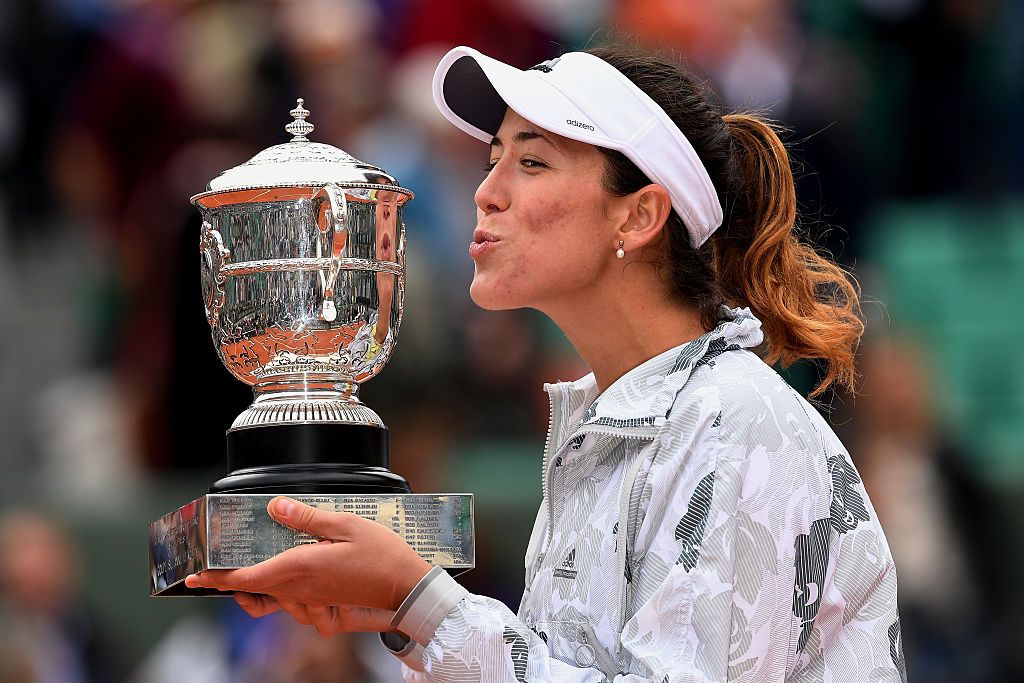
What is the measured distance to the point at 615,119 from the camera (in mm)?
2668

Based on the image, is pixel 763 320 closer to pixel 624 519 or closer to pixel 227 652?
pixel 624 519

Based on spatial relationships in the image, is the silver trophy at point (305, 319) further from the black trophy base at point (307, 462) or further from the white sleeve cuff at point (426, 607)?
the white sleeve cuff at point (426, 607)

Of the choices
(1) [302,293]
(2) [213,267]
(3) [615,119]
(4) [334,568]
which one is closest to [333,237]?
(1) [302,293]

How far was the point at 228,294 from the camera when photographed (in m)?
2.82

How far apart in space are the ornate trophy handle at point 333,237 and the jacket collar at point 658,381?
1.32 feet

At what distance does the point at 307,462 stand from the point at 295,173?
0.43 m

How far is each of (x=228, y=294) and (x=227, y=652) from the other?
2883mm

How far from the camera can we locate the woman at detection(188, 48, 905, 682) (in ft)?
7.85

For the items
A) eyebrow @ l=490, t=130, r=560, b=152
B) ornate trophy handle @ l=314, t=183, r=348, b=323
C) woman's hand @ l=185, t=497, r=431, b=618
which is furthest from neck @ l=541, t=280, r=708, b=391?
woman's hand @ l=185, t=497, r=431, b=618

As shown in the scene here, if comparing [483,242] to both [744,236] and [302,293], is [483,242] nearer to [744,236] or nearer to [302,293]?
[302,293]

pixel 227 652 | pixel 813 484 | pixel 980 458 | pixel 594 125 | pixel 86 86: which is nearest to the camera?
pixel 813 484

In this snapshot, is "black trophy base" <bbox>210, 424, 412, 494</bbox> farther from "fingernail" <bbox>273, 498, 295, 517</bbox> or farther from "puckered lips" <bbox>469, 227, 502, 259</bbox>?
"puckered lips" <bbox>469, 227, 502, 259</bbox>

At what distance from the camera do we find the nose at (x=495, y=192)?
274cm

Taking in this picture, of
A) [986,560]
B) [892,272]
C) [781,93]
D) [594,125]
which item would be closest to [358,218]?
[594,125]
